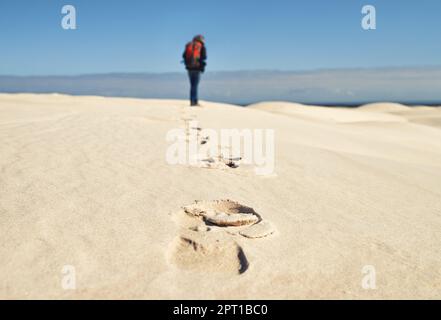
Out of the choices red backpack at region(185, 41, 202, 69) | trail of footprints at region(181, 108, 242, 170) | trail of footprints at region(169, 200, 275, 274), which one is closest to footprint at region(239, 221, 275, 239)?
trail of footprints at region(169, 200, 275, 274)

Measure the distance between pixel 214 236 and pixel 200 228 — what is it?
113 mm

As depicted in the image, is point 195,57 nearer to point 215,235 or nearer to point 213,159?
point 213,159

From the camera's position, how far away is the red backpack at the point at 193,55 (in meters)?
8.29

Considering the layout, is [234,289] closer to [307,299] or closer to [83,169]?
[307,299]

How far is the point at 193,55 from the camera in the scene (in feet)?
27.2

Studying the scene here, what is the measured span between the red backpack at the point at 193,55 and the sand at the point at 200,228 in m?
5.02

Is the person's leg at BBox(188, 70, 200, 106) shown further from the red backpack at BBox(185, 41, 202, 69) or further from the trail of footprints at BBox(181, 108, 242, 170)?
the trail of footprints at BBox(181, 108, 242, 170)

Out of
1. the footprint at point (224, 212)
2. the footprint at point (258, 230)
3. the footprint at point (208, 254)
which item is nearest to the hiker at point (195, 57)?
the footprint at point (224, 212)

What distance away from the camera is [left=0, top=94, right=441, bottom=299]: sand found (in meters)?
1.50

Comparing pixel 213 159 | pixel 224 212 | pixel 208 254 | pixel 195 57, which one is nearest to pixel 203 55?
pixel 195 57

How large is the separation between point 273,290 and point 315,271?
0.25 metres

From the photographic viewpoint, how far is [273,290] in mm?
1470

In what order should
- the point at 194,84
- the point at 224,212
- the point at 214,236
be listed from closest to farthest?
the point at 214,236, the point at 224,212, the point at 194,84
